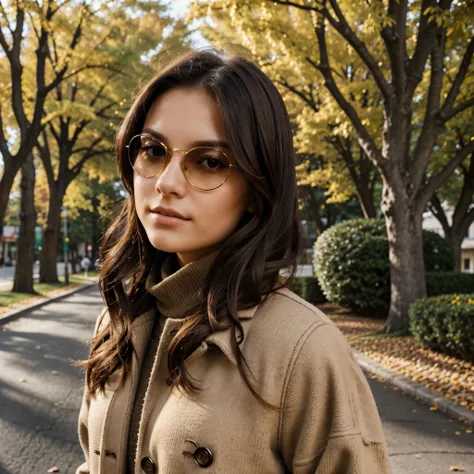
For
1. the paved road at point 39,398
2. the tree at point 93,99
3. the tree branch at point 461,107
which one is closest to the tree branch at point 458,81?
the tree branch at point 461,107

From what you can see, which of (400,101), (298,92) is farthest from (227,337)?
(298,92)

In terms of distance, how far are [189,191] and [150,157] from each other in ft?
0.55

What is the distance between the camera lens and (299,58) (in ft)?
39.5

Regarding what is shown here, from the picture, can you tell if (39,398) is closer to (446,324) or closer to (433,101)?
(446,324)

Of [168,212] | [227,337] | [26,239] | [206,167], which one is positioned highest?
[26,239]

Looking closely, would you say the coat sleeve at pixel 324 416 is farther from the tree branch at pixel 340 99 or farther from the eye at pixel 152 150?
the tree branch at pixel 340 99

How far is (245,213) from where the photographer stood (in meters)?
1.53

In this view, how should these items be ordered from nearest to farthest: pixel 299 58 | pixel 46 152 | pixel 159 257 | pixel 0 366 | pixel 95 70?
1. pixel 159 257
2. pixel 0 366
3. pixel 299 58
4. pixel 95 70
5. pixel 46 152

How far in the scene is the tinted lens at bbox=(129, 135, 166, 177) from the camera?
147 cm

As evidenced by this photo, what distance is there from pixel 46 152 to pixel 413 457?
22858mm

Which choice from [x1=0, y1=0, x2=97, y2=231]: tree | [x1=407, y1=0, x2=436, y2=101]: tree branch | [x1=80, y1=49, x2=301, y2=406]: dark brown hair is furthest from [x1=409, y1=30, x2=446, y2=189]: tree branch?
[x1=80, y1=49, x2=301, y2=406]: dark brown hair

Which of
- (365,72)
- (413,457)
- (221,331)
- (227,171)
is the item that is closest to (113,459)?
(221,331)

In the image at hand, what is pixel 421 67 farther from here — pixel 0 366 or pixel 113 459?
pixel 113 459

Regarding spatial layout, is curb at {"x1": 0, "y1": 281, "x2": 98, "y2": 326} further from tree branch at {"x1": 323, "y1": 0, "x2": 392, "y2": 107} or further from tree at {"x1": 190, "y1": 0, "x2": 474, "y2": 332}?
tree branch at {"x1": 323, "y1": 0, "x2": 392, "y2": 107}
